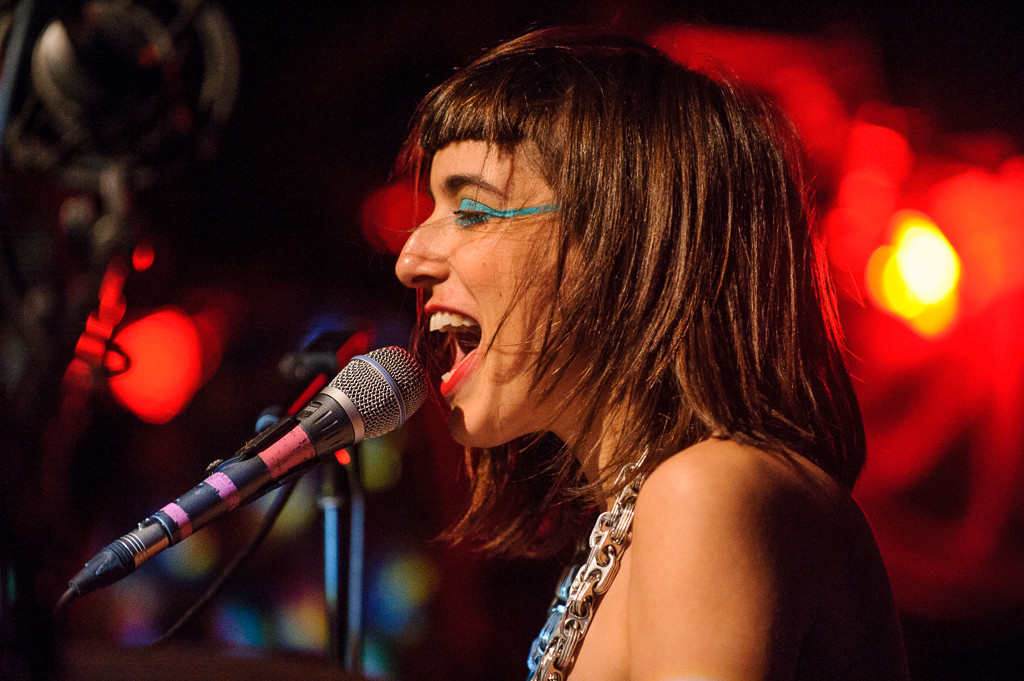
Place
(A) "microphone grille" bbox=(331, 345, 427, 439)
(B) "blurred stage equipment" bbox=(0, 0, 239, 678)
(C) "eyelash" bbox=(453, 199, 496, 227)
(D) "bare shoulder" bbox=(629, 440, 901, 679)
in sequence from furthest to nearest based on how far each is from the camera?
(B) "blurred stage equipment" bbox=(0, 0, 239, 678), (C) "eyelash" bbox=(453, 199, 496, 227), (A) "microphone grille" bbox=(331, 345, 427, 439), (D) "bare shoulder" bbox=(629, 440, 901, 679)

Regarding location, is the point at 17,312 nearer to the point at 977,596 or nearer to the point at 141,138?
the point at 141,138

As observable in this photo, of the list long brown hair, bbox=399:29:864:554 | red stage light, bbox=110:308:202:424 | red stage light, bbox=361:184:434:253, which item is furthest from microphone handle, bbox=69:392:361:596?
red stage light, bbox=110:308:202:424

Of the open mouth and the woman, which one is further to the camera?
the open mouth

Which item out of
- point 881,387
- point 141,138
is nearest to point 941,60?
point 881,387

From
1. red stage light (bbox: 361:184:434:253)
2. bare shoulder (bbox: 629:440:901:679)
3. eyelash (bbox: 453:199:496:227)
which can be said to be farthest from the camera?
red stage light (bbox: 361:184:434:253)

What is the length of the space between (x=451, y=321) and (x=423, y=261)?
0.11 meters

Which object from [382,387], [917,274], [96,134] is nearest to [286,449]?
[382,387]

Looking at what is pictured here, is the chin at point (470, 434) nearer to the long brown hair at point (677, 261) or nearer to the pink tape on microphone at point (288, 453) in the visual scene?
the long brown hair at point (677, 261)

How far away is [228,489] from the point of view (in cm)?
104

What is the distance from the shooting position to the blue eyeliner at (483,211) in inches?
49.4

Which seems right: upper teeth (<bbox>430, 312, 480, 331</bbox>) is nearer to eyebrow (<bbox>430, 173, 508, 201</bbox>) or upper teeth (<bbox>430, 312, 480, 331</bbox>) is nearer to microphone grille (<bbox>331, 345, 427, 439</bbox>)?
microphone grille (<bbox>331, 345, 427, 439</bbox>)

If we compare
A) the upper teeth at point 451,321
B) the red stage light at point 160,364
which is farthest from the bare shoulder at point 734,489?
the red stage light at point 160,364

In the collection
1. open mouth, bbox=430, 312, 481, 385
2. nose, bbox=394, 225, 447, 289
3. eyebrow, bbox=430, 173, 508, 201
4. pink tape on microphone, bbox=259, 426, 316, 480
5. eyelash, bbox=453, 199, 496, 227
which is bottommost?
pink tape on microphone, bbox=259, 426, 316, 480

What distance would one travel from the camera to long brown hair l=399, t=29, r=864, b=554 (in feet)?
3.69
